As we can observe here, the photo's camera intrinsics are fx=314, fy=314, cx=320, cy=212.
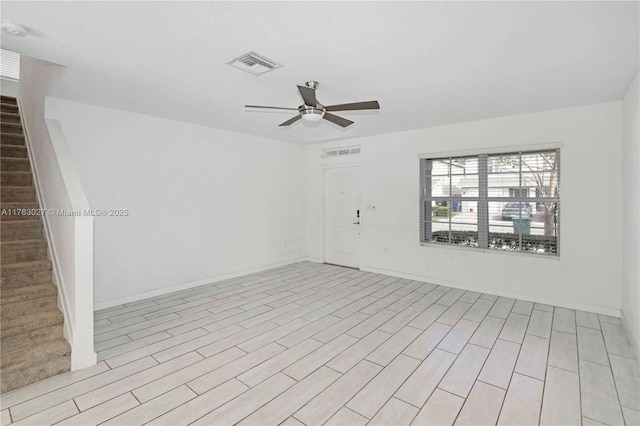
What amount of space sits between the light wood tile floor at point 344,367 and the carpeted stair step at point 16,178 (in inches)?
70.6

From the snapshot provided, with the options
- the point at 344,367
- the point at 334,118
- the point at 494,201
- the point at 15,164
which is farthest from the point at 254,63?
the point at 494,201

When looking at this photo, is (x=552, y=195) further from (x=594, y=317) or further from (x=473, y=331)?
(x=473, y=331)

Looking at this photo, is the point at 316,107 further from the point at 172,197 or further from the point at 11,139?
the point at 11,139

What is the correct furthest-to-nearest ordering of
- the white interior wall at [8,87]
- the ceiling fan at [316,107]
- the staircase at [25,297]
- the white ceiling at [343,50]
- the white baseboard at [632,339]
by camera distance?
1. the white interior wall at [8,87]
2. the ceiling fan at [316,107]
3. the white baseboard at [632,339]
4. the staircase at [25,297]
5. the white ceiling at [343,50]

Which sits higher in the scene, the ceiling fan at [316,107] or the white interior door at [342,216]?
the ceiling fan at [316,107]

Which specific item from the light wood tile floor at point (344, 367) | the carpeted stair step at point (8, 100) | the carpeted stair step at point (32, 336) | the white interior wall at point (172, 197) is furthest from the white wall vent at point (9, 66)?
the carpeted stair step at point (32, 336)

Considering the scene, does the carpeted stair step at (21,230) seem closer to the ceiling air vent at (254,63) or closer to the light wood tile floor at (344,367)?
the light wood tile floor at (344,367)

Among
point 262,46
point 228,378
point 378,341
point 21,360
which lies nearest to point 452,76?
point 262,46

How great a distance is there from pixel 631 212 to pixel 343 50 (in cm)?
330

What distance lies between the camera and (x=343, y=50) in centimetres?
244

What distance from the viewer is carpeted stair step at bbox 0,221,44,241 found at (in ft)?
10.3

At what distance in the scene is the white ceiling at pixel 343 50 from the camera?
1.95m

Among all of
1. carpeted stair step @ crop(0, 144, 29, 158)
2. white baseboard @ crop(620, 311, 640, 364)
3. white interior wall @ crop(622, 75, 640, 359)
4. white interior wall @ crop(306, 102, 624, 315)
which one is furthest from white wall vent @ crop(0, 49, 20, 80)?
white baseboard @ crop(620, 311, 640, 364)

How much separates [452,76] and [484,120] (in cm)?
194
